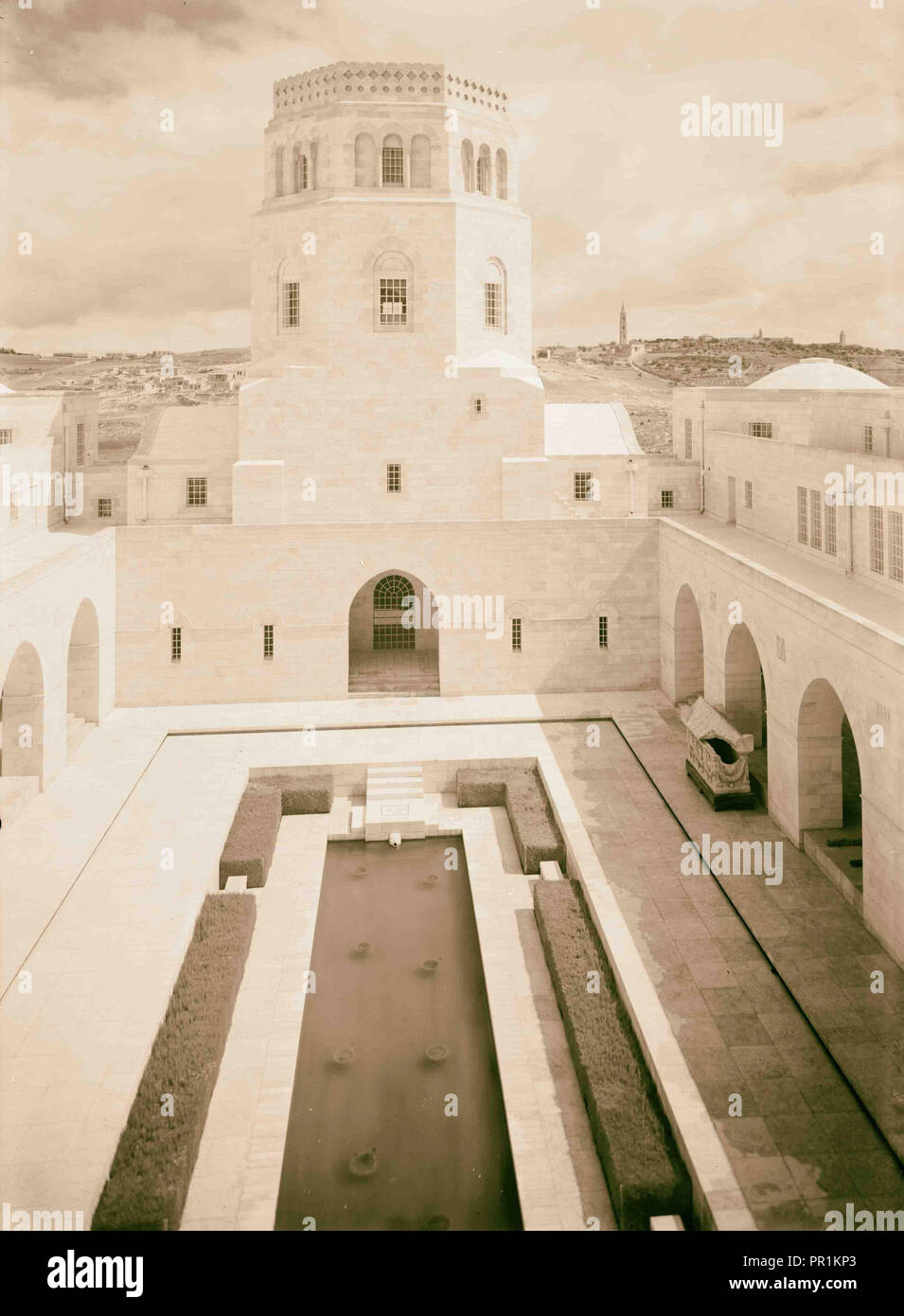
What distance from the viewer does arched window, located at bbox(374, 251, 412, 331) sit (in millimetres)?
29016

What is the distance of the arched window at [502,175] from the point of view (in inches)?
1184

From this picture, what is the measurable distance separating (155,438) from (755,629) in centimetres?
1886

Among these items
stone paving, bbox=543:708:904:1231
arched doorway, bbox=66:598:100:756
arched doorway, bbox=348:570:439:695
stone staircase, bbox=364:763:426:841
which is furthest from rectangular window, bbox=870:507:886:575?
arched doorway, bbox=66:598:100:756

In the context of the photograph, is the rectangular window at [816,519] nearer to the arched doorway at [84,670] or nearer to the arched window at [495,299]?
the arched window at [495,299]

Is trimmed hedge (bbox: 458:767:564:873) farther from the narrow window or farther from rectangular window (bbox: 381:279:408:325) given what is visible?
rectangular window (bbox: 381:279:408:325)

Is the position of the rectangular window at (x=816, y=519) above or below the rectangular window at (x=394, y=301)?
below

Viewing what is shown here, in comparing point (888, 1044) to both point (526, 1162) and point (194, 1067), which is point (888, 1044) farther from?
point (194, 1067)

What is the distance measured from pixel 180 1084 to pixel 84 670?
15.2 meters

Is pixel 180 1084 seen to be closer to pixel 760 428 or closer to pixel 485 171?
pixel 760 428

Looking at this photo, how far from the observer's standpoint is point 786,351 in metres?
79.4

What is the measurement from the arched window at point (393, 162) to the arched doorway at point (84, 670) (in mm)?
14663

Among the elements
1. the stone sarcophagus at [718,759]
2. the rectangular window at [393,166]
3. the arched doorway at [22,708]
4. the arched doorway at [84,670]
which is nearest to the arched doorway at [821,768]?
the stone sarcophagus at [718,759]

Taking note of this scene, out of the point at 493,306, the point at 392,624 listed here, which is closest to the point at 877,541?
the point at 493,306
